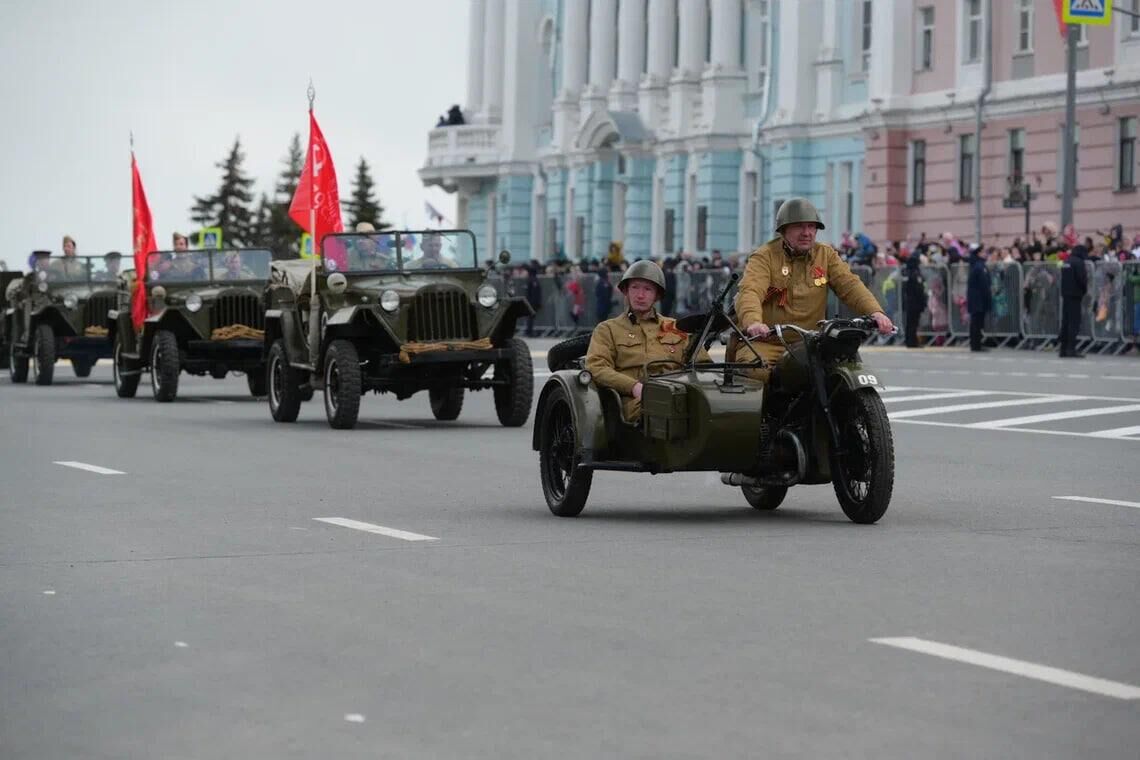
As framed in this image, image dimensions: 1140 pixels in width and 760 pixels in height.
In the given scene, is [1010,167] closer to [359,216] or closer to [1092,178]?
[1092,178]

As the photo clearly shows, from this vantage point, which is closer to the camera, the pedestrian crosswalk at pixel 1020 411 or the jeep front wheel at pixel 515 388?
the pedestrian crosswalk at pixel 1020 411

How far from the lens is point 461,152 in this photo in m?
85.8

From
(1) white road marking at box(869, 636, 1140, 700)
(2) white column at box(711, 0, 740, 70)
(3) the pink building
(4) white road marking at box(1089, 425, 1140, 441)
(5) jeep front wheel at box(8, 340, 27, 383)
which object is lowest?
(5) jeep front wheel at box(8, 340, 27, 383)

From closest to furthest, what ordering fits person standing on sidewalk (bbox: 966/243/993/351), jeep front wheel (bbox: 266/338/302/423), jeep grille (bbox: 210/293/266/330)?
jeep front wheel (bbox: 266/338/302/423)
jeep grille (bbox: 210/293/266/330)
person standing on sidewalk (bbox: 966/243/993/351)

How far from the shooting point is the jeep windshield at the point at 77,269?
36062 mm

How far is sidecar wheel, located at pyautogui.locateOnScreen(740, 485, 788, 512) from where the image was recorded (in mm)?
13969

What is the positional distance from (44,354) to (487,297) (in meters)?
12.3

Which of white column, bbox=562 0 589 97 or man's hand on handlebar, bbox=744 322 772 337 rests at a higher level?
white column, bbox=562 0 589 97

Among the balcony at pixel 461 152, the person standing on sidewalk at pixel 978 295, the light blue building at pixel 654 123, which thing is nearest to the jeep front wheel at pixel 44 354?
the person standing on sidewalk at pixel 978 295

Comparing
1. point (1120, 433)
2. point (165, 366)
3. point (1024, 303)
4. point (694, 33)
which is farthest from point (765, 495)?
point (694, 33)

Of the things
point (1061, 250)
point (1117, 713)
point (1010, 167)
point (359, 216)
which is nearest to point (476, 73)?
point (1010, 167)

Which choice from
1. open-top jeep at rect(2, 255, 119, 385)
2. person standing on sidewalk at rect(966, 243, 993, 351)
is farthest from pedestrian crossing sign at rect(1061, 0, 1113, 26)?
open-top jeep at rect(2, 255, 119, 385)

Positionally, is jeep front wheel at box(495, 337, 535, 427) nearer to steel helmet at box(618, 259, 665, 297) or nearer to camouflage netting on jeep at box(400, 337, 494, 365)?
camouflage netting on jeep at box(400, 337, 494, 365)

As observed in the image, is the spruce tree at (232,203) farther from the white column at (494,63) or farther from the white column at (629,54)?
the white column at (629,54)
